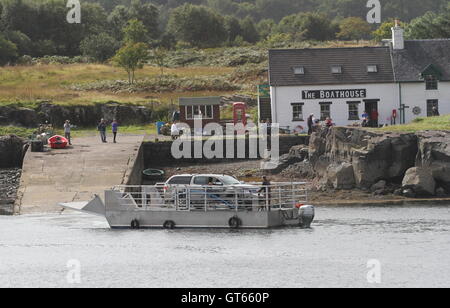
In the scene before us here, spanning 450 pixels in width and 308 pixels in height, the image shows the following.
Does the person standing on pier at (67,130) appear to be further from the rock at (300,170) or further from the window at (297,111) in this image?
the window at (297,111)

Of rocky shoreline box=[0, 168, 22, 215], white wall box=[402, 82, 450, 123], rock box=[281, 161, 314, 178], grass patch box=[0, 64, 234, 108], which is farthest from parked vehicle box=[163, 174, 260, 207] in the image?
grass patch box=[0, 64, 234, 108]

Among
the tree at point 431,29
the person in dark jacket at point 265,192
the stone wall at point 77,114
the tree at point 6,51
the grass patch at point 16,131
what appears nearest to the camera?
the person in dark jacket at point 265,192

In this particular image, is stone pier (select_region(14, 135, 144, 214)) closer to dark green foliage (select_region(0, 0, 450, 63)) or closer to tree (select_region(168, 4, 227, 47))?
dark green foliage (select_region(0, 0, 450, 63))

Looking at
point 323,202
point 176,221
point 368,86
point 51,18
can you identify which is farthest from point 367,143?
point 51,18

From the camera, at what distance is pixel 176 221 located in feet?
159

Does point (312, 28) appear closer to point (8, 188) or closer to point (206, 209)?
point (8, 188)

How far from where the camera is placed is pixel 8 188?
64438 millimetres

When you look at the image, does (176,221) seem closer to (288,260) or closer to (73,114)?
(288,260)

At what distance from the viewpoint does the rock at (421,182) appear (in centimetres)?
6122

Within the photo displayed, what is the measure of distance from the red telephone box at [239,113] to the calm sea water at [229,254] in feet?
83.1

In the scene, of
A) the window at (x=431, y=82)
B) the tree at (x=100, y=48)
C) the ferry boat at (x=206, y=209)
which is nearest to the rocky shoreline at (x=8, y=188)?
the ferry boat at (x=206, y=209)

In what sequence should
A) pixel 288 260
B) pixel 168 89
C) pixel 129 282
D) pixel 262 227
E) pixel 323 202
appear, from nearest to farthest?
pixel 129 282 → pixel 288 260 → pixel 262 227 → pixel 323 202 → pixel 168 89

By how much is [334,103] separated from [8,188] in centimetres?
2480

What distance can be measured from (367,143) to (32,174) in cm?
1967
